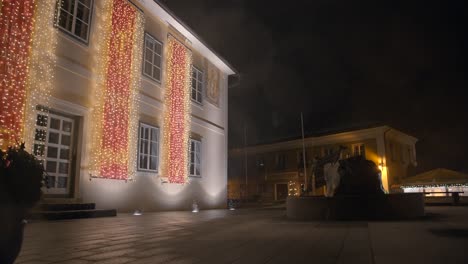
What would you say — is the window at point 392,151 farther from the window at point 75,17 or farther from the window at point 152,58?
the window at point 75,17

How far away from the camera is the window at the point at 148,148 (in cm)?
1270

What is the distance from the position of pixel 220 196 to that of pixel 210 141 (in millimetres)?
3014

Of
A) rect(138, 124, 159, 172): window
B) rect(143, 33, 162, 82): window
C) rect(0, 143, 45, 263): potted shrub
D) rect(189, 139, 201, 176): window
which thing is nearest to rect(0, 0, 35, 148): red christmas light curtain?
rect(138, 124, 159, 172): window

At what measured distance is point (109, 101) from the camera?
11164 millimetres

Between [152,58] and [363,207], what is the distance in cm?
999

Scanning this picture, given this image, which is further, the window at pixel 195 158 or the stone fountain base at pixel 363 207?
the window at pixel 195 158

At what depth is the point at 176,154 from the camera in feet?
47.0

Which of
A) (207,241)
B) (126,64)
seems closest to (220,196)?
(126,64)

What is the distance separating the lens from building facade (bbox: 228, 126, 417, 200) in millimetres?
29234

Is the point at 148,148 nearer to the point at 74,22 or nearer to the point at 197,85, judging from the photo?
the point at 74,22

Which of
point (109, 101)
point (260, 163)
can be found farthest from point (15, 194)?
point (260, 163)

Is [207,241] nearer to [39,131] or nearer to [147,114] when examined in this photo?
[39,131]

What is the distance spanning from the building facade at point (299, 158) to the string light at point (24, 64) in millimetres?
21195

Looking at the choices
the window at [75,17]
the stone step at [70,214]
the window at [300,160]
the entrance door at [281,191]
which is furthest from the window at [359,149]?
the window at [75,17]
